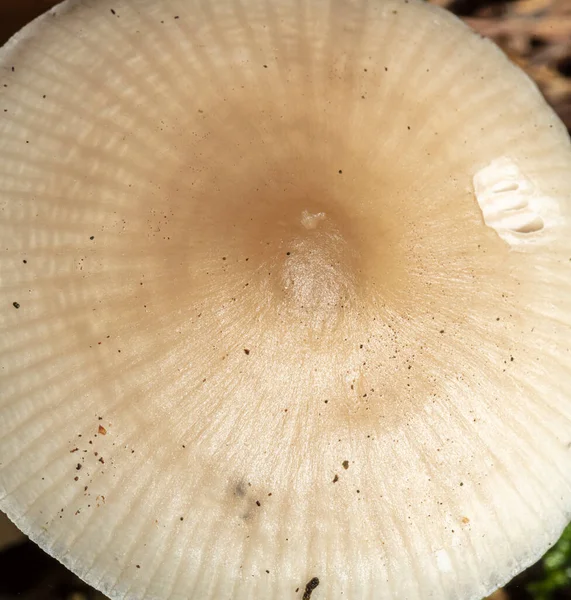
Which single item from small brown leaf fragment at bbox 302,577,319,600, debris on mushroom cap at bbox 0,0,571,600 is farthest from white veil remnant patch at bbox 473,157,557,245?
small brown leaf fragment at bbox 302,577,319,600

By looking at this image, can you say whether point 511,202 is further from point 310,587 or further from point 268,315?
point 310,587

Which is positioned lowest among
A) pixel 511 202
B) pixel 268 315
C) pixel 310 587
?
pixel 310 587

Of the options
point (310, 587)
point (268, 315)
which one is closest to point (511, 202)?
point (268, 315)

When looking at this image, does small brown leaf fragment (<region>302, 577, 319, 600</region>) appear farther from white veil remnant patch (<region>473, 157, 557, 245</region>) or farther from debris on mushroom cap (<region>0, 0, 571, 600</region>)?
white veil remnant patch (<region>473, 157, 557, 245</region>)

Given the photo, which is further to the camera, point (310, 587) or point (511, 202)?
point (511, 202)

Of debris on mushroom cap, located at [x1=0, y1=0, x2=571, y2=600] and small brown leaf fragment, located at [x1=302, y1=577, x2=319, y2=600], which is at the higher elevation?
debris on mushroom cap, located at [x1=0, y1=0, x2=571, y2=600]

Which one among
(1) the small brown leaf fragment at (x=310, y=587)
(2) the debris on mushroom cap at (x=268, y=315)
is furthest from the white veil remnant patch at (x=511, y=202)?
(1) the small brown leaf fragment at (x=310, y=587)

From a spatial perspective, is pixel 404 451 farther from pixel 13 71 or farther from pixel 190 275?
pixel 13 71

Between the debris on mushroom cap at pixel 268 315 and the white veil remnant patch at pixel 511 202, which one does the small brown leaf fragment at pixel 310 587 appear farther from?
the white veil remnant patch at pixel 511 202
